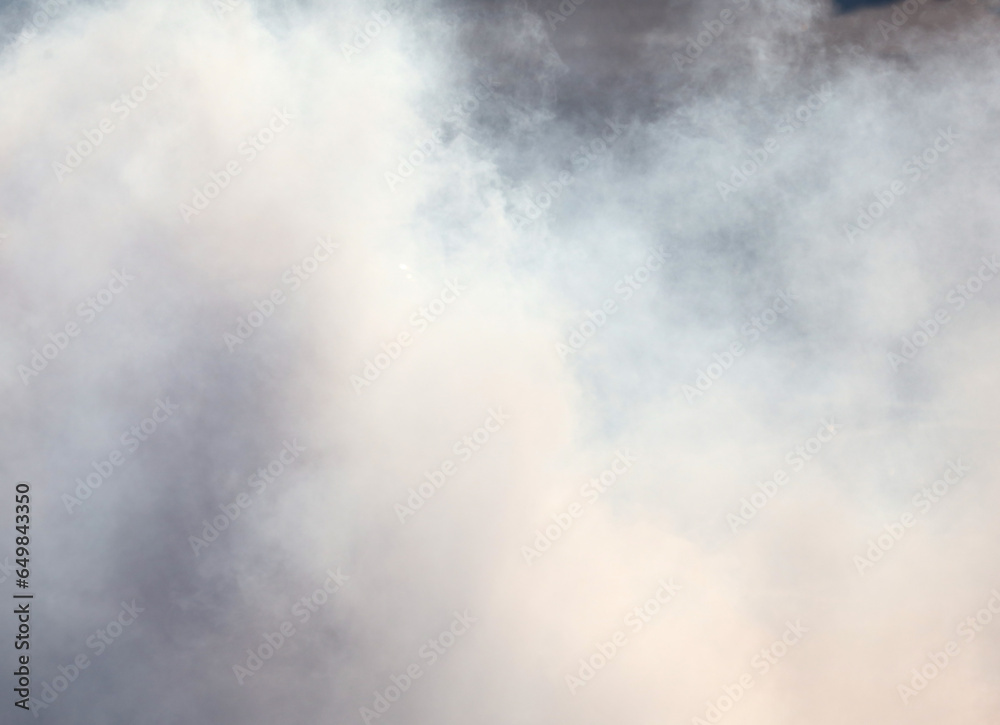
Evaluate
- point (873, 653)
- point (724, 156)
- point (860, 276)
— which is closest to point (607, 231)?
point (724, 156)

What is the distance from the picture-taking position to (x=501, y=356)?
20047 mm

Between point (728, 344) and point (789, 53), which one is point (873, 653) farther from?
point (789, 53)

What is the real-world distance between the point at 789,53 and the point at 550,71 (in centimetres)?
467

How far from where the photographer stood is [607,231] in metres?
20.4

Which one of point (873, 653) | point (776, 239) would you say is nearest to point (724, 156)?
point (776, 239)

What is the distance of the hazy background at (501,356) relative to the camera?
745 inches

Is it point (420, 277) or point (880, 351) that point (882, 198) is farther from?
point (420, 277)

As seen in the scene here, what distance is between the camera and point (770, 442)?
2008 cm

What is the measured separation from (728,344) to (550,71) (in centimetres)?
642

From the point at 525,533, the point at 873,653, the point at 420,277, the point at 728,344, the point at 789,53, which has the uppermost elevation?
the point at 789,53

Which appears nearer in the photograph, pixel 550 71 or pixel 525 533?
pixel 525 533

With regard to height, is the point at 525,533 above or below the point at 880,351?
below

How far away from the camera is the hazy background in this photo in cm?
1892

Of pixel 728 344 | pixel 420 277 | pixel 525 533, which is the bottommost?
pixel 525 533
